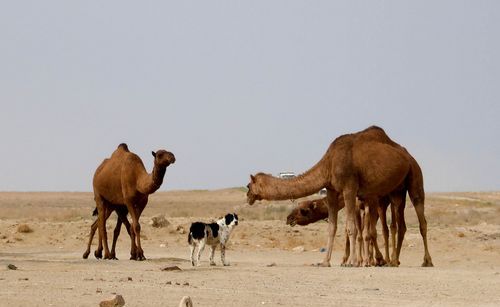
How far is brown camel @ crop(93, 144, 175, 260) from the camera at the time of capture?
940 inches

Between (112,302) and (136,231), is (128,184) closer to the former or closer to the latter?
(136,231)

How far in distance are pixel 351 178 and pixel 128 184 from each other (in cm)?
498

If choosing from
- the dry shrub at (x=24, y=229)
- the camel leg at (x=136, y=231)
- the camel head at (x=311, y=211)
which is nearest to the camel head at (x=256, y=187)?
the camel leg at (x=136, y=231)

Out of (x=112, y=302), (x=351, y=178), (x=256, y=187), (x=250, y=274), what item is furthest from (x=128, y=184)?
(x=112, y=302)

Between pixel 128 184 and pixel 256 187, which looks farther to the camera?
pixel 128 184

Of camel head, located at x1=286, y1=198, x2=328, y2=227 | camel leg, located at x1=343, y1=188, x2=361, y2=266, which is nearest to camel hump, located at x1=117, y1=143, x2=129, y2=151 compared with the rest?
camel head, located at x1=286, y1=198, x2=328, y2=227

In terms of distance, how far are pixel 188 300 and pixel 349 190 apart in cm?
1193

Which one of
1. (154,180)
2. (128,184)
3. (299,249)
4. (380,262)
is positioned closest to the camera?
(380,262)

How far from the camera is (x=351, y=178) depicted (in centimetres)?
2259

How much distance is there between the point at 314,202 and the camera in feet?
89.7

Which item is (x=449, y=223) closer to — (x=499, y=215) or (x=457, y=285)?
(x=499, y=215)

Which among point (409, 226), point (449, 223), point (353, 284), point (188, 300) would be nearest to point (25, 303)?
point (188, 300)

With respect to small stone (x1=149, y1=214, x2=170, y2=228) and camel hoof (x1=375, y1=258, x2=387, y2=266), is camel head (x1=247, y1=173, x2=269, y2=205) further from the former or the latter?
small stone (x1=149, y1=214, x2=170, y2=228)

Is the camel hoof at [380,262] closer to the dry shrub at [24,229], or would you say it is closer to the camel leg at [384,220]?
the camel leg at [384,220]
